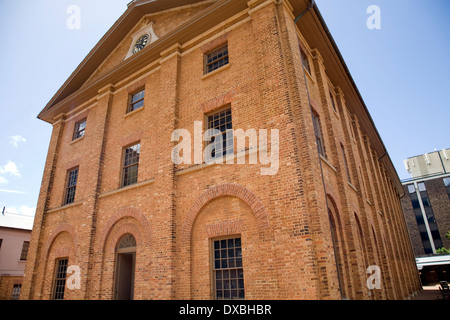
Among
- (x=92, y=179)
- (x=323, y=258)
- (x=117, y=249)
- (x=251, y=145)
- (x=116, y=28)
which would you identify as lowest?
(x=323, y=258)

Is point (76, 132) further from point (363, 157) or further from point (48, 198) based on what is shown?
point (363, 157)

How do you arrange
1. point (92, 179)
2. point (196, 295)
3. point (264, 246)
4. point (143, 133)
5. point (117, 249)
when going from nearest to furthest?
point (264, 246) < point (196, 295) < point (117, 249) < point (143, 133) < point (92, 179)

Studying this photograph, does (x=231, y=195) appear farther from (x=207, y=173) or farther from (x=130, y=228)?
(x=130, y=228)

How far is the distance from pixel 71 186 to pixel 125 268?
607 cm

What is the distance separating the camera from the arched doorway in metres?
10.8

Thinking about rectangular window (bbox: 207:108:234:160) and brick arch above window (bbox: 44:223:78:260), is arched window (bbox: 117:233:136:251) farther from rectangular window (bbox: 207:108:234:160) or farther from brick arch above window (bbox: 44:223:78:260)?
rectangular window (bbox: 207:108:234:160)

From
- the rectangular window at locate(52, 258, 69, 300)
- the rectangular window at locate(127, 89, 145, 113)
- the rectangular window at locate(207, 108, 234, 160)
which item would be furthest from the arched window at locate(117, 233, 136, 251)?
the rectangular window at locate(127, 89, 145, 113)

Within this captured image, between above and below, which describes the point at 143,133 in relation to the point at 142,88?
below

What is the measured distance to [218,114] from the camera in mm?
10312

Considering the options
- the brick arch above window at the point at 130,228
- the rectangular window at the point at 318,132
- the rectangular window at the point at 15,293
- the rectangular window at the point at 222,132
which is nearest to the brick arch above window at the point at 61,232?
the brick arch above window at the point at 130,228

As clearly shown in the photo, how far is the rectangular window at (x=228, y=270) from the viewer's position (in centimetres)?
798

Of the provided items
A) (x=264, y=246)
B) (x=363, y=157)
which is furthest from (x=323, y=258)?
(x=363, y=157)

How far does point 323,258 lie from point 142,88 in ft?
36.0

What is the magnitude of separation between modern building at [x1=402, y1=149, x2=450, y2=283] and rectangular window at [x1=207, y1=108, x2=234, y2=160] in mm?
54669
